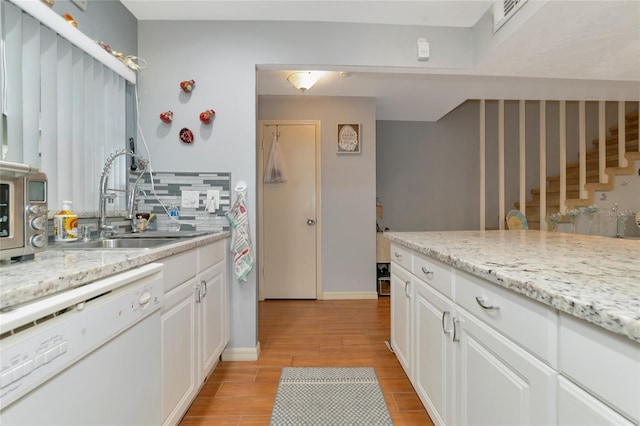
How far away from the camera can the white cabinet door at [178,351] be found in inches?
47.1

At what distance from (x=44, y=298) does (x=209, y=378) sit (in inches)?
58.0

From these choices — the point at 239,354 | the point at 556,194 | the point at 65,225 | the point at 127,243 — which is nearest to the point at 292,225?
the point at 239,354

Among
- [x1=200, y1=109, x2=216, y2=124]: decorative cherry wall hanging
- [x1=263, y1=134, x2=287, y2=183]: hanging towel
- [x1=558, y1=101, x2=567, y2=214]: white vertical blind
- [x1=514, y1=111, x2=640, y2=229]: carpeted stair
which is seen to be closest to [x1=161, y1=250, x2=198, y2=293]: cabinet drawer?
[x1=200, y1=109, x2=216, y2=124]: decorative cherry wall hanging

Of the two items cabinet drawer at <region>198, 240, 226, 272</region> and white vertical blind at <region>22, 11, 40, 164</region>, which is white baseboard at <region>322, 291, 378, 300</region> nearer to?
cabinet drawer at <region>198, 240, 226, 272</region>

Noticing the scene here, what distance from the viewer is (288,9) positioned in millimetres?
1996

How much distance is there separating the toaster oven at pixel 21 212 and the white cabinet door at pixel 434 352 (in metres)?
1.36

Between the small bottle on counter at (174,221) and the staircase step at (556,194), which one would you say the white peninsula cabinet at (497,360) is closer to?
the small bottle on counter at (174,221)

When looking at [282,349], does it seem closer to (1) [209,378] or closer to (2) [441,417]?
(1) [209,378]

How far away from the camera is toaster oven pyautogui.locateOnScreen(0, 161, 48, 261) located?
0.81m

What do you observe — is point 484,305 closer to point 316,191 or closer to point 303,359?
Answer: point 303,359

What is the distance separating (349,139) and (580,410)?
3.19 m

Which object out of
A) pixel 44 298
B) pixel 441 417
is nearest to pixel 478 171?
pixel 441 417

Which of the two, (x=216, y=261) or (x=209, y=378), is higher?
(x=216, y=261)

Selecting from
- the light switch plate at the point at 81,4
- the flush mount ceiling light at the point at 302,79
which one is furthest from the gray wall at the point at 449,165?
the light switch plate at the point at 81,4
